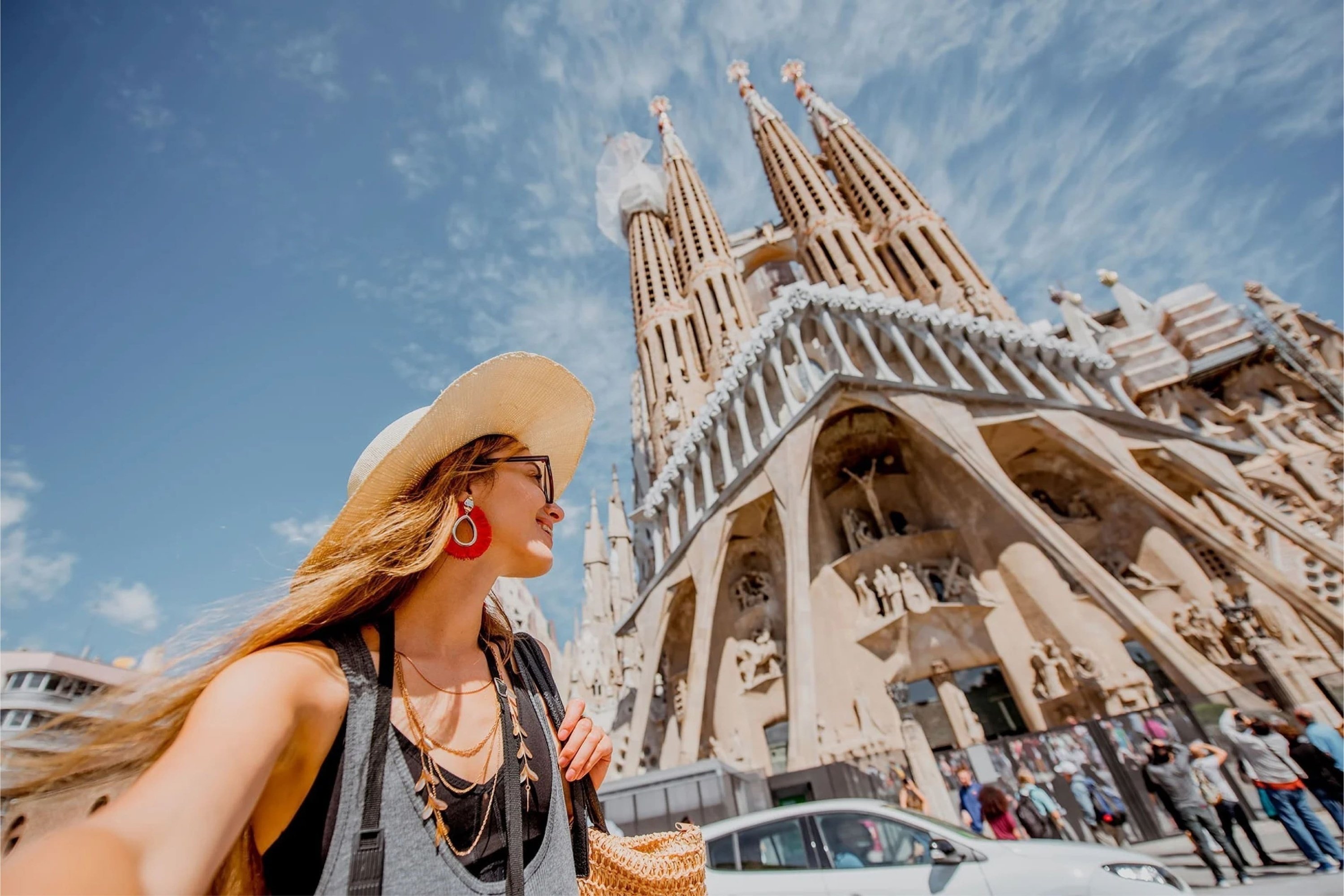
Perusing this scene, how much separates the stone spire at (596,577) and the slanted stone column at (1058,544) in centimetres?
1710

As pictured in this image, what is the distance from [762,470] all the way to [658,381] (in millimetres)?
9352

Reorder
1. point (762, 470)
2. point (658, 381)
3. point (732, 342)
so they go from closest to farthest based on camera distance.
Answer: point (762, 470) < point (732, 342) < point (658, 381)

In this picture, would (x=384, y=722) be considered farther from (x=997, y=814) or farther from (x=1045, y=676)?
(x=1045, y=676)

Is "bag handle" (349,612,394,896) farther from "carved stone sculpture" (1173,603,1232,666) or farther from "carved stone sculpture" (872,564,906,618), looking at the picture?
"carved stone sculpture" (1173,603,1232,666)

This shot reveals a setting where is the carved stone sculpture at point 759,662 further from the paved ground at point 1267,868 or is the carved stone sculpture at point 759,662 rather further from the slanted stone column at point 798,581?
the paved ground at point 1267,868

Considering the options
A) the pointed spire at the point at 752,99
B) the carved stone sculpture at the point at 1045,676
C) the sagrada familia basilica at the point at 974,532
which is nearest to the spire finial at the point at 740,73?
the pointed spire at the point at 752,99

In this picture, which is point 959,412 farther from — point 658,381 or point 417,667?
point 417,667

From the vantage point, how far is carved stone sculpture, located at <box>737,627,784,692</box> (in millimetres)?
13281

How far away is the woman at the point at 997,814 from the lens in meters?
5.26

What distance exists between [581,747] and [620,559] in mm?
25770

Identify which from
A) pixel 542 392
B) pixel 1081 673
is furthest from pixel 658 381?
pixel 542 392

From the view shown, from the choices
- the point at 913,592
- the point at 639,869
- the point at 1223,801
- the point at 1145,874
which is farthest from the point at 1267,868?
the point at 913,592

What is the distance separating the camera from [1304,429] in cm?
1471

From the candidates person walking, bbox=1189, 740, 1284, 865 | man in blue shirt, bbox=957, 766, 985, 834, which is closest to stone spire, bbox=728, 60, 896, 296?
man in blue shirt, bbox=957, 766, 985, 834
